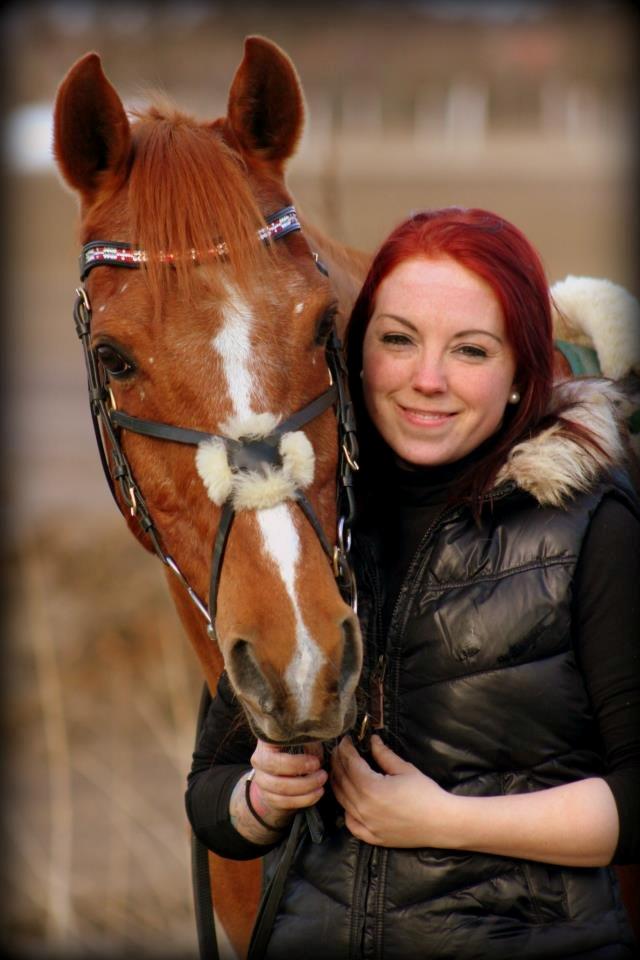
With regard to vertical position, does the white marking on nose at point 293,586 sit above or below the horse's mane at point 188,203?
below

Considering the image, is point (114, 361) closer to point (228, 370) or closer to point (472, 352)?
point (228, 370)

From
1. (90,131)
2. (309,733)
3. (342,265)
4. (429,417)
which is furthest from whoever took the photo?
(342,265)

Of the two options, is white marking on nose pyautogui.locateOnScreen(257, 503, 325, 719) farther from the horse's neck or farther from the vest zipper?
the horse's neck

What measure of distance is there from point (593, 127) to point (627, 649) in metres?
20.5

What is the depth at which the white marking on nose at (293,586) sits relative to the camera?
1.91 metres

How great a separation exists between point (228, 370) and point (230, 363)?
0.05 feet

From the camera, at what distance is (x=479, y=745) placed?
2062 mm

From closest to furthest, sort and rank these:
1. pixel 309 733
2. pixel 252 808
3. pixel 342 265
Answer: pixel 309 733, pixel 252 808, pixel 342 265

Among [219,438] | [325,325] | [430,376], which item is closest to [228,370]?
[219,438]

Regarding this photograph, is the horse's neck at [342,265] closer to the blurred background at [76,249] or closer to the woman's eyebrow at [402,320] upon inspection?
the blurred background at [76,249]

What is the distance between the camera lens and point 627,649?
2.04m

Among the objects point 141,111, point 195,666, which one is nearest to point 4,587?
point 195,666

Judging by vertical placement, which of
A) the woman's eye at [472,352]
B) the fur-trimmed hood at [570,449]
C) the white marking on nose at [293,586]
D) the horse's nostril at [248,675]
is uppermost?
the woman's eye at [472,352]

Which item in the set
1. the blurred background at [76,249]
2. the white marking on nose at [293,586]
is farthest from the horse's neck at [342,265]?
the white marking on nose at [293,586]
